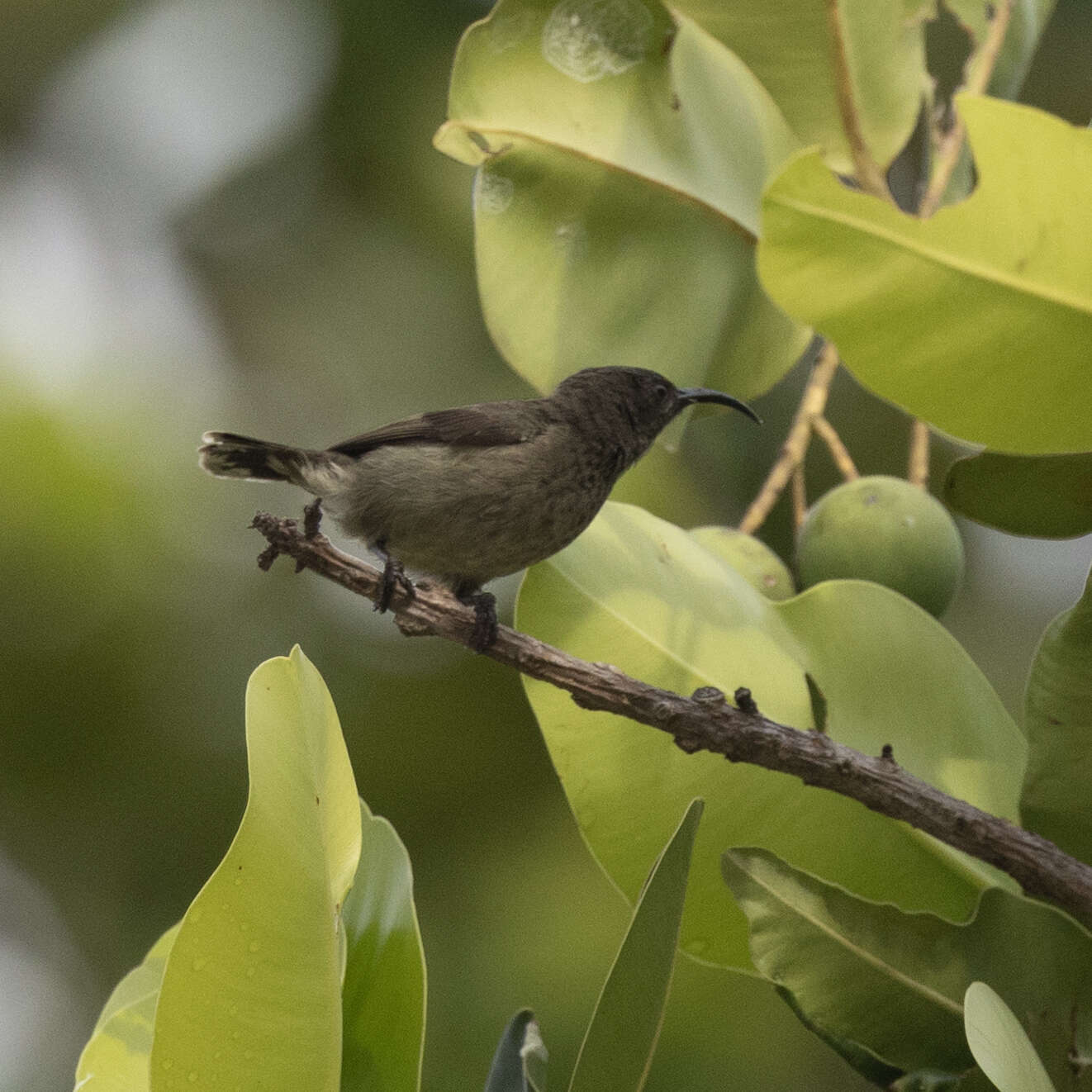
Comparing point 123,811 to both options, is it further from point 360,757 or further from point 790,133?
point 790,133

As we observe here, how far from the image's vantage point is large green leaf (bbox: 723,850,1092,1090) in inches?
59.1

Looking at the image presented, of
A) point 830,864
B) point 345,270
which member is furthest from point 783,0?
point 345,270

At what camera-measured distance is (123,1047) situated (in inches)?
66.3

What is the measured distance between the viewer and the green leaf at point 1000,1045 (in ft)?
4.20

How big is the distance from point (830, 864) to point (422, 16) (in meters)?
3.01

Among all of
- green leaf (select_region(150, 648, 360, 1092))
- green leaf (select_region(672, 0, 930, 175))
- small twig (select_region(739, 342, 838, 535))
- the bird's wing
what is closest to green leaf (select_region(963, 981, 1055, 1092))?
green leaf (select_region(150, 648, 360, 1092))

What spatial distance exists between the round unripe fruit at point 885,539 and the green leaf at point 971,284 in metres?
0.65

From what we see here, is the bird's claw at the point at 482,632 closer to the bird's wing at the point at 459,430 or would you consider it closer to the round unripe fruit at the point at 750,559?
the round unripe fruit at the point at 750,559

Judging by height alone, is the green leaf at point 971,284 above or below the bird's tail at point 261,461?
above

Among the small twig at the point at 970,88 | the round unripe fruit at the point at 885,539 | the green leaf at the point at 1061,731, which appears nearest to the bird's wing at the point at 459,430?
the round unripe fruit at the point at 885,539

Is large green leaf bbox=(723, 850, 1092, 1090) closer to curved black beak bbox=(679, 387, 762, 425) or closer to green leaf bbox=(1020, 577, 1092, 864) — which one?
green leaf bbox=(1020, 577, 1092, 864)

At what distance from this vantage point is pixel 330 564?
2.04 m

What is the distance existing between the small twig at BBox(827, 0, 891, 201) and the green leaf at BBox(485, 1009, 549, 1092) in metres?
1.39

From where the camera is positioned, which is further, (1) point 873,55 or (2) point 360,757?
(2) point 360,757
